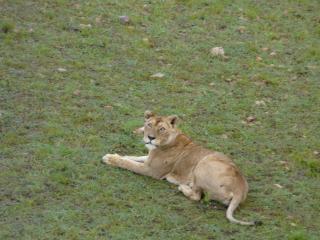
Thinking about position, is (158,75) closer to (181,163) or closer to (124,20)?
(124,20)

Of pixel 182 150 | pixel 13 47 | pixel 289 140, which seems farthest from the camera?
pixel 13 47

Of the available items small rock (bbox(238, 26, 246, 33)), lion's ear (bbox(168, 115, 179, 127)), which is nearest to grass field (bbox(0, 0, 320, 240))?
small rock (bbox(238, 26, 246, 33))

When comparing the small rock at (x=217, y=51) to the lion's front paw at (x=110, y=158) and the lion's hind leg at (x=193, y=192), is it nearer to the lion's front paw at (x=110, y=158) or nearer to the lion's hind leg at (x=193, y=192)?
the lion's front paw at (x=110, y=158)

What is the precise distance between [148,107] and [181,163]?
7.07 ft

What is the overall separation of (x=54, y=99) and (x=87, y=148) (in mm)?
1606

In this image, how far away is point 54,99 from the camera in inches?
454

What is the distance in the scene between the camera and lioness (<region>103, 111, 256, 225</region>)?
29.6ft

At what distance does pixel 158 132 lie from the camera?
9703mm

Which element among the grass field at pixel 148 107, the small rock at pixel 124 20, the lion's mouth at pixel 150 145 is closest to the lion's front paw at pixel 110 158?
the grass field at pixel 148 107

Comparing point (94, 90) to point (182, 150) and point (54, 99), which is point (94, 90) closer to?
point (54, 99)

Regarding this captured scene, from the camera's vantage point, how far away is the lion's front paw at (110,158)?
978cm

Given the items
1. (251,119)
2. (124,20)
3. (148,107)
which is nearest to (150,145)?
(148,107)

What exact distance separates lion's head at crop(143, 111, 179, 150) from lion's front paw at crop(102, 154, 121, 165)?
39cm

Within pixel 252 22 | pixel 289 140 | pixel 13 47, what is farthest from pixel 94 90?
pixel 252 22
